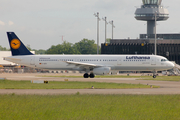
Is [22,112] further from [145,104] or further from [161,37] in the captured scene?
[161,37]

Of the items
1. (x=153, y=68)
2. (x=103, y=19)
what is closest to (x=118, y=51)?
(x=103, y=19)

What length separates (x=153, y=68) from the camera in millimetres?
53469

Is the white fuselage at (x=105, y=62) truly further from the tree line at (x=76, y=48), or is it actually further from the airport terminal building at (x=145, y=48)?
the tree line at (x=76, y=48)

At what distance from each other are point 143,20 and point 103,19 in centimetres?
4241

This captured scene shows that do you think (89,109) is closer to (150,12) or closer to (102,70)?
(102,70)

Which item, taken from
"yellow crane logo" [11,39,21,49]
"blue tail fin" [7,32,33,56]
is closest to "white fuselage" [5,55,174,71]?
"blue tail fin" [7,32,33,56]

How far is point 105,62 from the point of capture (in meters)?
53.7

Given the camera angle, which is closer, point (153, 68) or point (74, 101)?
point (74, 101)

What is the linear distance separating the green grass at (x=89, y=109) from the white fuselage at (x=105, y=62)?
33326 millimetres

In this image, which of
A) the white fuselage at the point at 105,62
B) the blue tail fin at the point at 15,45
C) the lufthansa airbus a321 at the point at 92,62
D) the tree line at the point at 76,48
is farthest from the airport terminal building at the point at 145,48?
the tree line at the point at 76,48

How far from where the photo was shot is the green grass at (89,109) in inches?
547

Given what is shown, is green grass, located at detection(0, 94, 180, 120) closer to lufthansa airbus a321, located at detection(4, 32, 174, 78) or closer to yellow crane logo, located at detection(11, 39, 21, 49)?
lufthansa airbus a321, located at detection(4, 32, 174, 78)

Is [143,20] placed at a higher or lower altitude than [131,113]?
higher

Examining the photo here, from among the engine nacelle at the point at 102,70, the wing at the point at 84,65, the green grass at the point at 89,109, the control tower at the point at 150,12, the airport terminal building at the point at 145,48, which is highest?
the control tower at the point at 150,12
